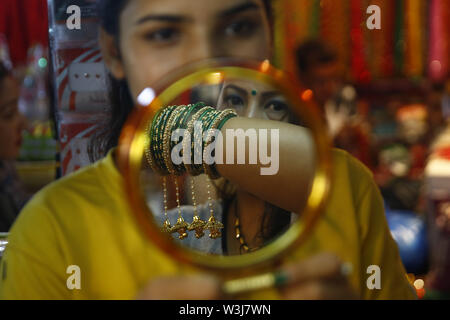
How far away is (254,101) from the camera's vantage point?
1.54 feet

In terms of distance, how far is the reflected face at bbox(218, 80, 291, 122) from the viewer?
0.45m

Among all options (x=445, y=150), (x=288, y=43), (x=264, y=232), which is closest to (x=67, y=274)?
(x=264, y=232)

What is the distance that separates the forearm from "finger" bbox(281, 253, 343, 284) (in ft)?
0.24

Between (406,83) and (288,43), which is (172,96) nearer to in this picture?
(288,43)

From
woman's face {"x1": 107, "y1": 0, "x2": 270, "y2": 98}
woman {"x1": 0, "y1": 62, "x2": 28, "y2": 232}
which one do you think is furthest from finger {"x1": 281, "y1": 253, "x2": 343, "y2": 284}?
woman {"x1": 0, "y1": 62, "x2": 28, "y2": 232}

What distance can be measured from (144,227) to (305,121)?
0.18 metres

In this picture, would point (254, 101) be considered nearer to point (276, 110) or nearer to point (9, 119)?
point (276, 110)

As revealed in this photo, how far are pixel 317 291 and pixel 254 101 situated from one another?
0.20 meters

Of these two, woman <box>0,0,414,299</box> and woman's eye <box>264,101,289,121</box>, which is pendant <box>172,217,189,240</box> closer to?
woman <box>0,0,414,299</box>

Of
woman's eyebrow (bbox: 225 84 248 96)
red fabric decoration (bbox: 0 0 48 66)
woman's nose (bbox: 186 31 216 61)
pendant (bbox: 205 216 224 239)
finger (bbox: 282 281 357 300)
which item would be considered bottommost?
finger (bbox: 282 281 357 300)

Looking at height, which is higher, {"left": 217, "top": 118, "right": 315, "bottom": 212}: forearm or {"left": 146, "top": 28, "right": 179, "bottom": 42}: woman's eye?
{"left": 146, "top": 28, "right": 179, "bottom": 42}: woman's eye

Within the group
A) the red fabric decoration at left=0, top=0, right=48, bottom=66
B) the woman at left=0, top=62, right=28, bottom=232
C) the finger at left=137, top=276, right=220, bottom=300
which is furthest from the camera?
the red fabric decoration at left=0, top=0, right=48, bottom=66

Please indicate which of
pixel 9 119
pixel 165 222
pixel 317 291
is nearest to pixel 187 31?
pixel 165 222

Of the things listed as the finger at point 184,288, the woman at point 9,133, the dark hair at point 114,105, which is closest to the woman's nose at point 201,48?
the dark hair at point 114,105
